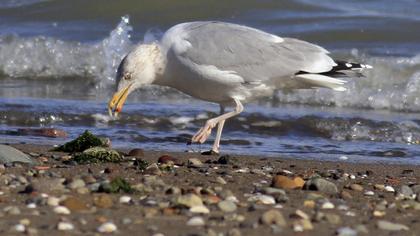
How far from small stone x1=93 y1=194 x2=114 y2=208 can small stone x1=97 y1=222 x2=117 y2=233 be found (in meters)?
0.39

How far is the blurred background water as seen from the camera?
320 inches

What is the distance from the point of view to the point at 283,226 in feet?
13.8

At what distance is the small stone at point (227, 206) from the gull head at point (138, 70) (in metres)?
2.46

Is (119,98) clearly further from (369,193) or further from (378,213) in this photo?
(378,213)

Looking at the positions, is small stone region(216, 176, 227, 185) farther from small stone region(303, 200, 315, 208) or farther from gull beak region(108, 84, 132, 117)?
gull beak region(108, 84, 132, 117)

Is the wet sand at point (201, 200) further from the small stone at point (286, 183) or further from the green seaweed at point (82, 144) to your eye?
the green seaweed at point (82, 144)

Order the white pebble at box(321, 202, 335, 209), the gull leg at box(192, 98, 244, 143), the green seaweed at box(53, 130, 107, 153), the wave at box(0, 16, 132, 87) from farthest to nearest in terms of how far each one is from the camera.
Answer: the wave at box(0, 16, 132, 87) < the gull leg at box(192, 98, 244, 143) < the green seaweed at box(53, 130, 107, 153) < the white pebble at box(321, 202, 335, 209)

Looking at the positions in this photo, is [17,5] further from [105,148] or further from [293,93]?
[105,148]

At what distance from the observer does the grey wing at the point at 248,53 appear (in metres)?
6.93

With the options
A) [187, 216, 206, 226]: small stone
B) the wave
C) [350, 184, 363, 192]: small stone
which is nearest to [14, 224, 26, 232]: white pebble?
[187, 216, 206, 226]: small stone

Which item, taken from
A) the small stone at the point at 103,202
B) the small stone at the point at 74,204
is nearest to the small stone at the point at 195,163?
the small stone at the point at 103,202

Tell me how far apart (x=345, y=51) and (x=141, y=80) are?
5.56m

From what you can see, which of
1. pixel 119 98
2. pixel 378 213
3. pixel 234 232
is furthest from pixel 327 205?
pixel 119 98

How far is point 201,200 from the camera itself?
461 centimetres
